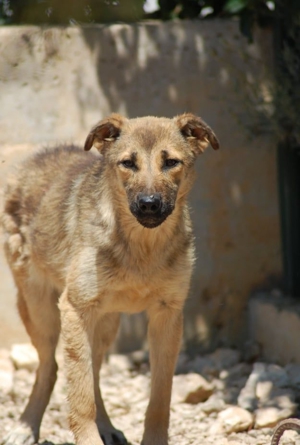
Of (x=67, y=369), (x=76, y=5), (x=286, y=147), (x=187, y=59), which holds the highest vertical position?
(x=76, y=5)

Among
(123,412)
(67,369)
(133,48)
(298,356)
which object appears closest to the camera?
(67,369)

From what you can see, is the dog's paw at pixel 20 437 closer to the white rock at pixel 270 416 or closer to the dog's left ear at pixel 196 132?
the white rock at pixel 270 416

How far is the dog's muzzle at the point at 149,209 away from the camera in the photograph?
14.0 ft

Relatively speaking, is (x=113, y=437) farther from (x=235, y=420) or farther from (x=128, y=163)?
(x=128, y=163)

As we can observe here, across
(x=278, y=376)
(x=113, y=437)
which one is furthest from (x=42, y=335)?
(x=278, y=376)

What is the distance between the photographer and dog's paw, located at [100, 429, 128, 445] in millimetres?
5332

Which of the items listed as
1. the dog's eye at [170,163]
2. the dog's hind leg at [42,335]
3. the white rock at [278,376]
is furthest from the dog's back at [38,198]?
the white rock at [278,376]

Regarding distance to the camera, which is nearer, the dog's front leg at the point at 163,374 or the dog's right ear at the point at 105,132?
the dog's right ear at the point at 105,132

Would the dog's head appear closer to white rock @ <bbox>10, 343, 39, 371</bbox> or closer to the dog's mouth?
the dog's mouth

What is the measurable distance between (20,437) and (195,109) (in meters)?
3.58

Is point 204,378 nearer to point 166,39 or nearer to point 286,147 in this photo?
point 286,147

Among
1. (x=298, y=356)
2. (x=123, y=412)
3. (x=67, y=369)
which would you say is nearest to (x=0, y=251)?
(x=123, y=412)

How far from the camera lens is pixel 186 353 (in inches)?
290

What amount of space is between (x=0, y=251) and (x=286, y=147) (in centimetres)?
296
